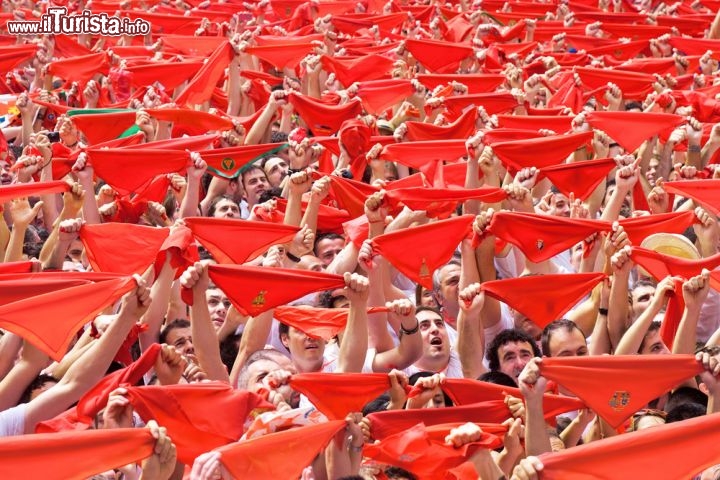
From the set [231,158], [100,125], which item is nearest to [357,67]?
[100,125]

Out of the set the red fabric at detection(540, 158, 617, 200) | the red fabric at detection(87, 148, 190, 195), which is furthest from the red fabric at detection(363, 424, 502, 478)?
the red fabric at detection(87, 148, 190, 195)

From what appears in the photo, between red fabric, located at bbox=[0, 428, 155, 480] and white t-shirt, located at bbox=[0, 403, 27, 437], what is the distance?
0.72 metres

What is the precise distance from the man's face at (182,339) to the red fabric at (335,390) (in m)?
0.75

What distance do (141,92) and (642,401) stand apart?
5.63 m

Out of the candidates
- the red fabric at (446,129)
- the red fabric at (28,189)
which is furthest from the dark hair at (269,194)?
the red fabric at (28,189)

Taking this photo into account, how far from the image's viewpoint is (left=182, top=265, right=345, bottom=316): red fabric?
6.21m

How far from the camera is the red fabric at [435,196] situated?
7426mm

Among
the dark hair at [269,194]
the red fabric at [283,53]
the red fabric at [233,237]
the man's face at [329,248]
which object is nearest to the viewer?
the red fabric at [233,237]

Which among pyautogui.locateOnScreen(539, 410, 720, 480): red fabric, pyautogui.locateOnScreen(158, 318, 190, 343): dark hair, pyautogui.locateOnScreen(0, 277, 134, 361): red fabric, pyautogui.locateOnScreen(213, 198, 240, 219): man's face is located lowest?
pyautogui.locateOnScreen(213, 198, 240, 219): man's face

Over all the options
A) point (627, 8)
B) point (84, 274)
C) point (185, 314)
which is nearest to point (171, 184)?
point (185, 314)

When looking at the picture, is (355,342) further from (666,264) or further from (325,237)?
(325,237)

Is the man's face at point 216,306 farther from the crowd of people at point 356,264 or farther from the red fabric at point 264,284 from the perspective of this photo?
the red fabric at point 264,284

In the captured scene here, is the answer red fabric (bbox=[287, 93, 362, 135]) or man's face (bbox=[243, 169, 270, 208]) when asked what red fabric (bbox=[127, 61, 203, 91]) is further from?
man's face (bbox=[243, 169, 270, 208])

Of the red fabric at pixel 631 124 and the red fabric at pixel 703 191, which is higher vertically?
the red fabric at pixel 703 191
